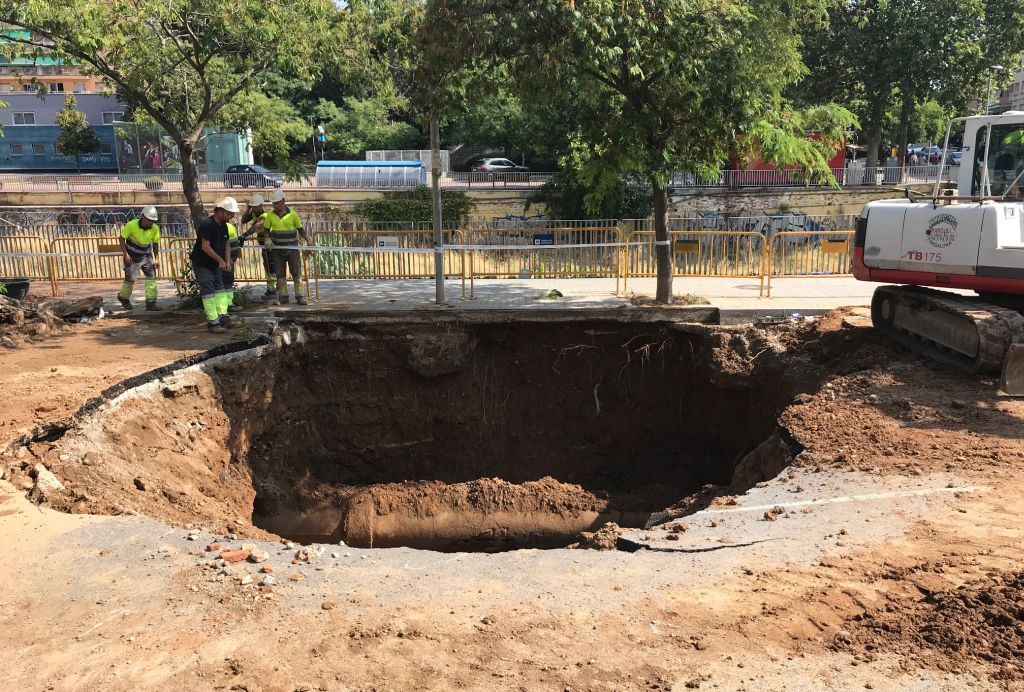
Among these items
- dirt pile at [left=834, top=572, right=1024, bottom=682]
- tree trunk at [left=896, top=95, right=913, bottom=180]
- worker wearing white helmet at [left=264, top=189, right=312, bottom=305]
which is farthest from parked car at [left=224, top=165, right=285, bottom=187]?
dirt pile at [left=834, top=572, right=1024, bottom=682]

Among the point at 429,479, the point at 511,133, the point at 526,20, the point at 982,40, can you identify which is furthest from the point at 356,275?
the point at 982,40

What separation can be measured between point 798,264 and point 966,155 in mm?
6675

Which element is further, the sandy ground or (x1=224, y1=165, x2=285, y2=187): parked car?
(x1=224, y1=165, x2=285, y2=187): parked car

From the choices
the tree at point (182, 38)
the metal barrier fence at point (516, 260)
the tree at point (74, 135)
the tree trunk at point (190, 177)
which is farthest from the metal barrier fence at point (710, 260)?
the tree at point (74, 135)

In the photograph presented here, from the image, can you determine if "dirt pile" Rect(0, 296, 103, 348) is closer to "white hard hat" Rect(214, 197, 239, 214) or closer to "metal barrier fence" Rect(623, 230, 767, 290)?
"white hard hat" Rect(214, 197, 239, 214)

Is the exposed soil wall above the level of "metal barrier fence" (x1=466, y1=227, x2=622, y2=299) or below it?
below

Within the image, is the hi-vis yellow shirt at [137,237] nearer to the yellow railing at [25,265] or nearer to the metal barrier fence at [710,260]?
Result: the yellow railing at [25,265]

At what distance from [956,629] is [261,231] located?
38.4 feet

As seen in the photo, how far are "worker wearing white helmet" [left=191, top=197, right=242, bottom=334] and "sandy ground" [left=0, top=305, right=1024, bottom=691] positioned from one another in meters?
5.16

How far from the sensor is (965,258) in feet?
29.1

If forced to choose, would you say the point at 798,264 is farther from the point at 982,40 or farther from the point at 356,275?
the point at 982,40

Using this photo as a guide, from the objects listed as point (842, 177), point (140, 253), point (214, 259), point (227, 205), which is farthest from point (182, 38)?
point (842, 177)

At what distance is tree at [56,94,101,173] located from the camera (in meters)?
43.7

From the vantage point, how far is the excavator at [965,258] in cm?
851
